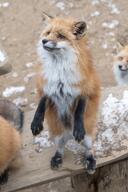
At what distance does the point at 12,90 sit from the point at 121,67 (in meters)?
1.41

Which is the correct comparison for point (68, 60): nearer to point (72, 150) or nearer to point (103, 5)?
point (72, 150)

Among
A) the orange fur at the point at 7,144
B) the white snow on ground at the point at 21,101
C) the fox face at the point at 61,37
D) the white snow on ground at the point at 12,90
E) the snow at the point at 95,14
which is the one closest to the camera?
the fox face at the point at 61,37

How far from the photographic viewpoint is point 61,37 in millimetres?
4078

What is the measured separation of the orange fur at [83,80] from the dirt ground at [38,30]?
247 cm

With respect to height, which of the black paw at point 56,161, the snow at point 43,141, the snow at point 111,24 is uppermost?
the black paw at point 56,161

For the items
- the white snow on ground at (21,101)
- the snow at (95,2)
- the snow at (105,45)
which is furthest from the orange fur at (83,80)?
the snow at (95,2)

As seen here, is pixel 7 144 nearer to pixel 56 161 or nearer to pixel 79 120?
pixel 56 161

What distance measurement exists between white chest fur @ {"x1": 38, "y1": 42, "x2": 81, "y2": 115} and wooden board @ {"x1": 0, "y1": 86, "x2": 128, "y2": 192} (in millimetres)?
653

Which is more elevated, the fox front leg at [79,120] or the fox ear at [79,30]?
the fox ear at [79,30]

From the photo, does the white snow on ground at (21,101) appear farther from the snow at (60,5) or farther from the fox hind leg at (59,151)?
the fox hind leg at (59,151)

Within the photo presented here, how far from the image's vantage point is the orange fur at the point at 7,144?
447cm

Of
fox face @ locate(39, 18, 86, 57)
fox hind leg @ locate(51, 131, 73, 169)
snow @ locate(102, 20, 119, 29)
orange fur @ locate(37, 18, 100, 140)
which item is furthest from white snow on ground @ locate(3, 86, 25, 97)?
fox face @ locate(39, 18, 86, 57)

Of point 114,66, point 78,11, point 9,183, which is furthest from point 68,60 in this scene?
point 78,11

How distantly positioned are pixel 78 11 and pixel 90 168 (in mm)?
3979
